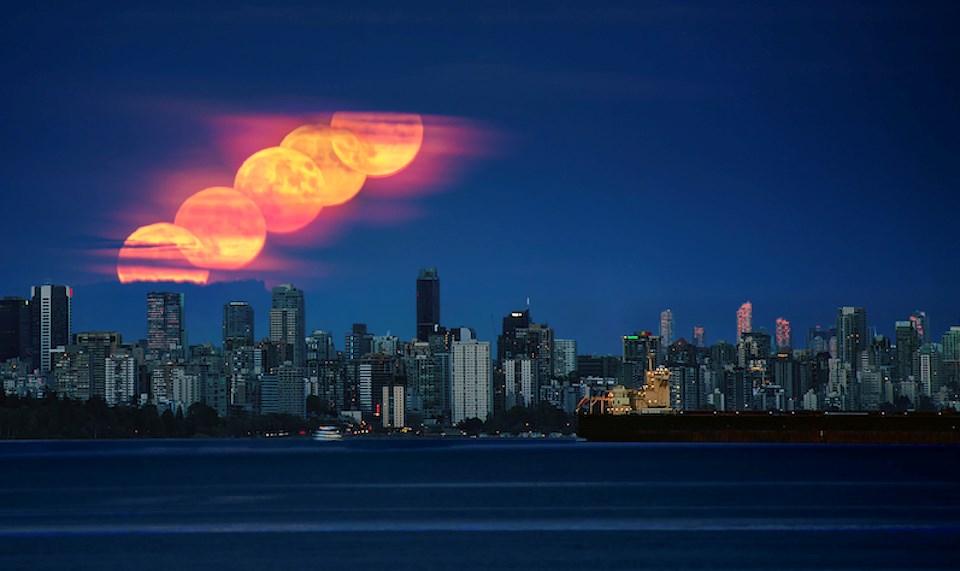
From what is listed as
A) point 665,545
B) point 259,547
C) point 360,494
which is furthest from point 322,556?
point 360,494

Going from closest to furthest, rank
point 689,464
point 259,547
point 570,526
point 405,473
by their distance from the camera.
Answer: point 259,547 < point 570,526 < point 405,473 < point 689,464

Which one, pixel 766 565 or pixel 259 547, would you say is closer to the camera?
pixel 766 565

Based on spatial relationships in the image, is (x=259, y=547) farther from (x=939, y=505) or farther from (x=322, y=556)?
(x=939, y=505)

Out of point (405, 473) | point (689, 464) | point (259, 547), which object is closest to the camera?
point (259, 547)

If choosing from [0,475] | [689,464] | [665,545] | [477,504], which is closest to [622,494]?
[477,504]

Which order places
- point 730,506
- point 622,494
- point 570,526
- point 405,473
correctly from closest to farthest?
1. point 570,526
2. point 730,506
3. point 622,494
4. point 405,473

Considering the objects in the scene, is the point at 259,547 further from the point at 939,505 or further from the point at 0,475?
the point at 0,475
